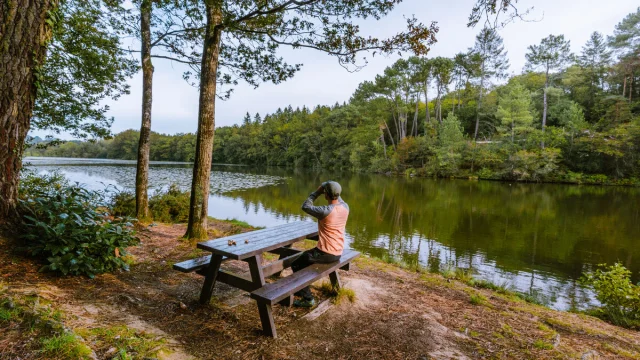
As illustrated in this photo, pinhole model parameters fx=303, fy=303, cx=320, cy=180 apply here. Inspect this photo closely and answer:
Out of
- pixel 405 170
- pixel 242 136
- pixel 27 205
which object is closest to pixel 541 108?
pixel 405 170

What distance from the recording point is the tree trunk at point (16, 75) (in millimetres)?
2883

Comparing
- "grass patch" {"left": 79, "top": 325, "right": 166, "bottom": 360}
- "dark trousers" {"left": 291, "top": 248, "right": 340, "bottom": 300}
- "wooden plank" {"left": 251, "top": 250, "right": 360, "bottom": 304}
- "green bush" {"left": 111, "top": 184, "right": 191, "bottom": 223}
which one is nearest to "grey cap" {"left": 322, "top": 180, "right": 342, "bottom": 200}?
"dark trousers" {"left": 291, "top": 248, "right": 340, "bottom": 300}

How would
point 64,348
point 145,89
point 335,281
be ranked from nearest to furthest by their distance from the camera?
point 64,348 < point 335,281 < point 145,89

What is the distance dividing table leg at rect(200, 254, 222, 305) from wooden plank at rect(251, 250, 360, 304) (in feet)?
2.14

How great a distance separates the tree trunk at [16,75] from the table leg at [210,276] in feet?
7.28

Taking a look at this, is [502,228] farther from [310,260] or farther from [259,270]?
[259,270]

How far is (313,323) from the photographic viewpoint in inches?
120

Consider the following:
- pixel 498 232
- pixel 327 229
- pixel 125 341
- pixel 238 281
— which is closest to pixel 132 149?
pixel 498 232

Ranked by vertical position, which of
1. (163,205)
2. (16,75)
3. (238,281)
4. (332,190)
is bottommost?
(163,205)

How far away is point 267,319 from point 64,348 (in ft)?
4.59

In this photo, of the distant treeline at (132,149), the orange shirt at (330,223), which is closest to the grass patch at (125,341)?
the orange shirt at (330,223)

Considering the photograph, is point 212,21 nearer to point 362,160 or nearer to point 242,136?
point 362,160

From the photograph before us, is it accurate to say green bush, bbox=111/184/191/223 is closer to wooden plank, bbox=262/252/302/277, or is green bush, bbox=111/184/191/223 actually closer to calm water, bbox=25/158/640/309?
calm water, bbox=25/158/640/309

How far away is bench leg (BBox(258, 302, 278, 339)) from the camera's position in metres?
2.66
